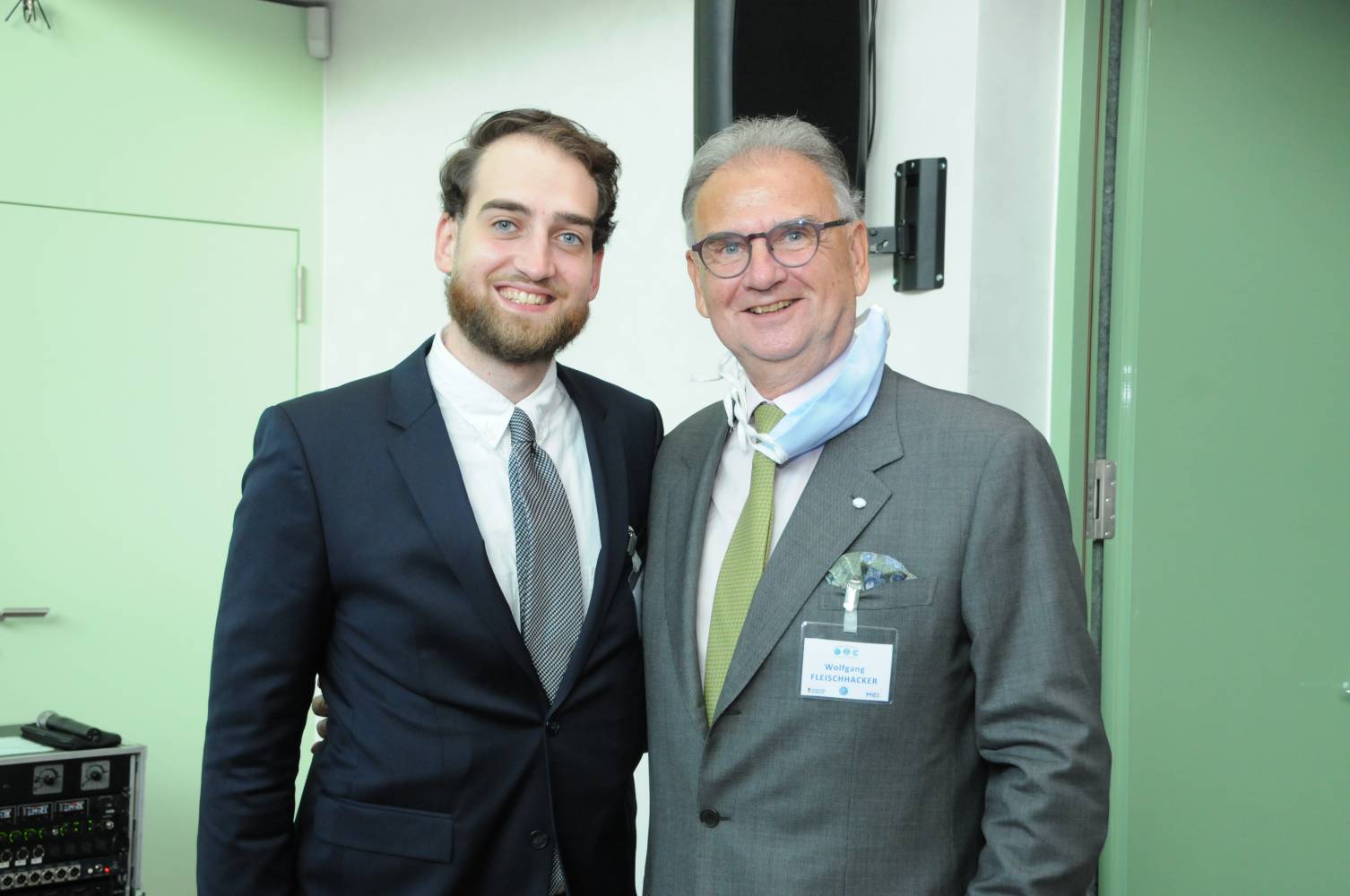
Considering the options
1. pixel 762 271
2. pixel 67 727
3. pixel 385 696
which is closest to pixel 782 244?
pixel 762 271

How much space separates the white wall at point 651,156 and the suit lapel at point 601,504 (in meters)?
0.77

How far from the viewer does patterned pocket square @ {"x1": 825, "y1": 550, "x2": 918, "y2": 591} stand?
1529mm

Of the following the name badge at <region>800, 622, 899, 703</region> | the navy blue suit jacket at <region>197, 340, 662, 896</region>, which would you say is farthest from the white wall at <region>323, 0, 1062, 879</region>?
Answer: the navy blue suit jacket at <region>197, 340, 662, 896</region>

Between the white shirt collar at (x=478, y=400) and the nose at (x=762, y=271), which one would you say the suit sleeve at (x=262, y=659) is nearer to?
the white shirt collar at (x=478, y=400)

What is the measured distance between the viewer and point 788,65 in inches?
94.4

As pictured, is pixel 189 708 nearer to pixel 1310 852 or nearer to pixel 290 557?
pixel 290 557

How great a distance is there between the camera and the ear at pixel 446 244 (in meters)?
1.89

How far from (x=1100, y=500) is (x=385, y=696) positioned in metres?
1.42

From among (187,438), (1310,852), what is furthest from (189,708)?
(1310,852)

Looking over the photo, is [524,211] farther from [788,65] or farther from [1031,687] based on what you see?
[1031,687]

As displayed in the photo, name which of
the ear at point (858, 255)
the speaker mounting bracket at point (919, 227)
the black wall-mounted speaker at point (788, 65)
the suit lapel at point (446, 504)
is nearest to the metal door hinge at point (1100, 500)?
the speaker mounting bracket at point (919, 227)

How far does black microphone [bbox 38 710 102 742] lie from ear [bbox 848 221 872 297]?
1929 mm

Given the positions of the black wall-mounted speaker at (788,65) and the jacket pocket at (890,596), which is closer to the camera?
the jacket pocket at (890,596)

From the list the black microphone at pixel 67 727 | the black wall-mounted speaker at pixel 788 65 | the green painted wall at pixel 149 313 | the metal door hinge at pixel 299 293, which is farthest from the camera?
the metal door hinge at pixel 299 293
